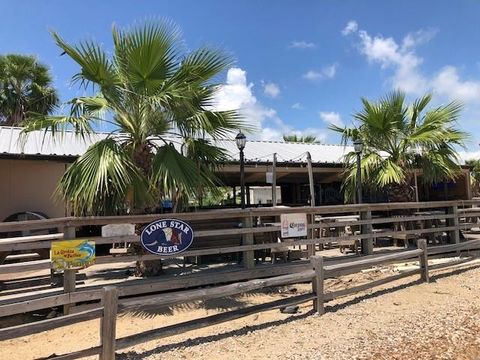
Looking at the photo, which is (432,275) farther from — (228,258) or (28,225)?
(28,225)

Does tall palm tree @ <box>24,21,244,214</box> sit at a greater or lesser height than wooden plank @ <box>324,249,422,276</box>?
greater

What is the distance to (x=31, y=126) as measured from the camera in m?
6.73

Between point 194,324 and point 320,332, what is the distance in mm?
1596

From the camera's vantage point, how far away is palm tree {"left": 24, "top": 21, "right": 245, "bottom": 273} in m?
6.65

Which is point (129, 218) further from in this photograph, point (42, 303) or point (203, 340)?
point (203, 340)

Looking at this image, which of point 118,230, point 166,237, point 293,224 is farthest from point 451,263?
point 118,230

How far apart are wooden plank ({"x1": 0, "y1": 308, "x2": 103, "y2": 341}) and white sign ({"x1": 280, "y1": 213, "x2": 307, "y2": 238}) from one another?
416 centimetres

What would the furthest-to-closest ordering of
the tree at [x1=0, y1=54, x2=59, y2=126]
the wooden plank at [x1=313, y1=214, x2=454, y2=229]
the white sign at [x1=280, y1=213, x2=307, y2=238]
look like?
the tree at [x1=0, y1=54, x2=59, y2=126], the wooden plank at [x1=313, y1=214, x2=454, y2=229], the white sign at [x1=280, y1=213, x2=307, y2=238]

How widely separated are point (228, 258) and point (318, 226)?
2003 millimetres

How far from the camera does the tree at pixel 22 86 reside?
1944 centimetres

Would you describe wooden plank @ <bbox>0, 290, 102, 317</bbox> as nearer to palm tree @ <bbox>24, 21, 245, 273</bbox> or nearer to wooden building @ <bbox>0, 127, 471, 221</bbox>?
palm tree @ <bbox>24, 21, 245, 273</bbox>

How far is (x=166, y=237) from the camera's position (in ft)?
22.2

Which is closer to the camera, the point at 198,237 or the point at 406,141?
the point at 198,237

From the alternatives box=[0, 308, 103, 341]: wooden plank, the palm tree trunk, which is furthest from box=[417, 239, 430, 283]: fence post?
box=[0, 308, 103, 341]: wooden plank
